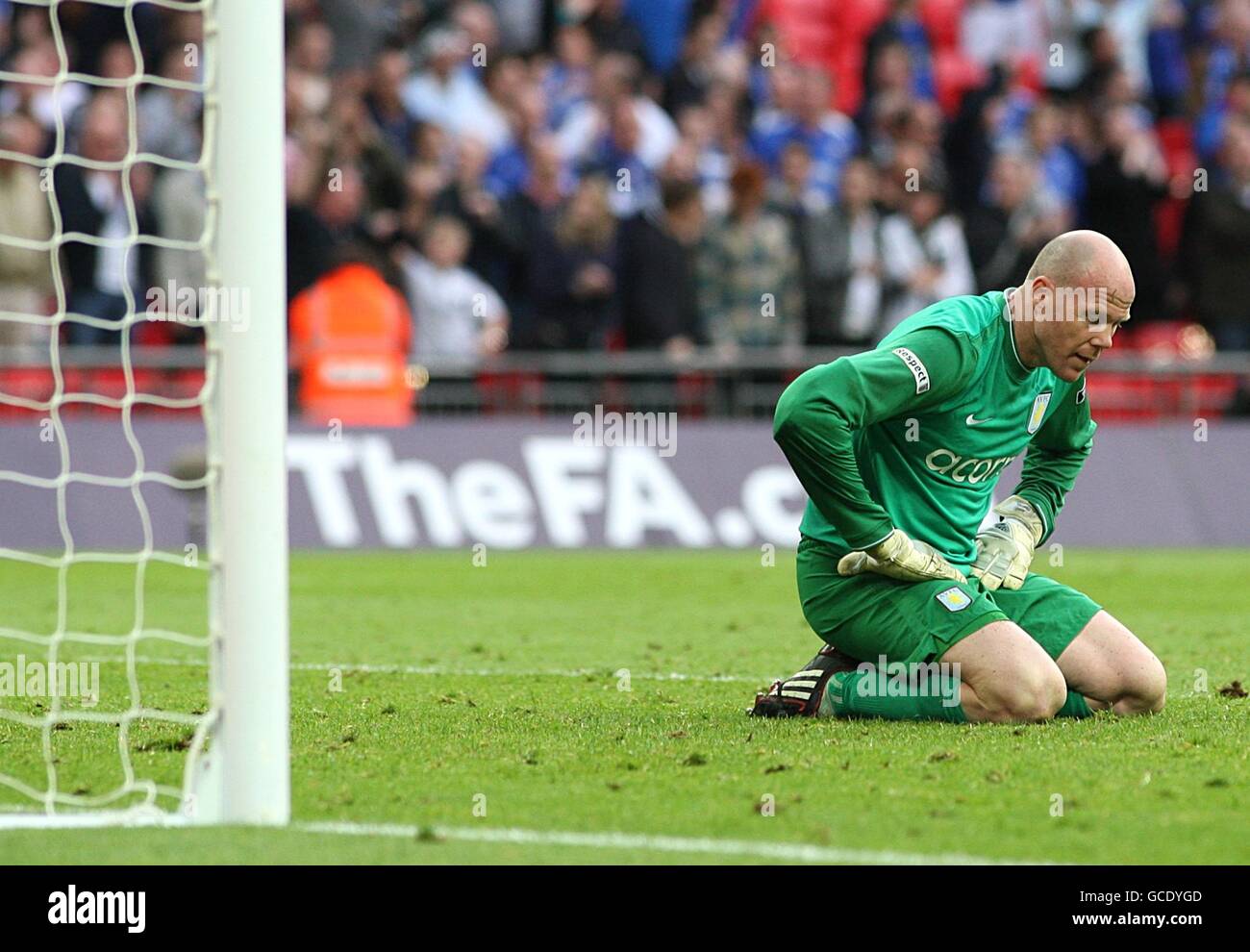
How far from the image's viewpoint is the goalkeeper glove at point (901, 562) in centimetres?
667

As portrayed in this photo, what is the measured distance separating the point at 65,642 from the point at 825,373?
460 cm

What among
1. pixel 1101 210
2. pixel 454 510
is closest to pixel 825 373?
pixel 454 510

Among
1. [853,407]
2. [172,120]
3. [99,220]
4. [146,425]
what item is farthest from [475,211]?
[853,407]

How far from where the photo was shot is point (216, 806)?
17.2ft

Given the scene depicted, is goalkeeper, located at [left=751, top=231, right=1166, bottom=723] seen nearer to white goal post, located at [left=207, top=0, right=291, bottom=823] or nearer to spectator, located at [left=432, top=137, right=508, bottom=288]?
white goal post, located at [left=207, top=0, right=291, bottom=823]

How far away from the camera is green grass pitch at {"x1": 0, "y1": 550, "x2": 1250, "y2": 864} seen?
4.96 meters

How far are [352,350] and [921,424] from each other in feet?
31.9

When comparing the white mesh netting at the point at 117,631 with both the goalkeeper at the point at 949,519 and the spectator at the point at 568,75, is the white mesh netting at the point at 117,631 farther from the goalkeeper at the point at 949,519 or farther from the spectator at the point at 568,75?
the spectator at the point at 568,75

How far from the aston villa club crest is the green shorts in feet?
1.98

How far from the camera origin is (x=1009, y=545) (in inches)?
291

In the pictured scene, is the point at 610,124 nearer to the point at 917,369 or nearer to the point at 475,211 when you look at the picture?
the point at 475,211

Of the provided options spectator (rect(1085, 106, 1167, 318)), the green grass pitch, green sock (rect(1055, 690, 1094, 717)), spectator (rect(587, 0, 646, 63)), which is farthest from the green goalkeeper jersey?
spectator (rect(587, 0, 646, 63))
